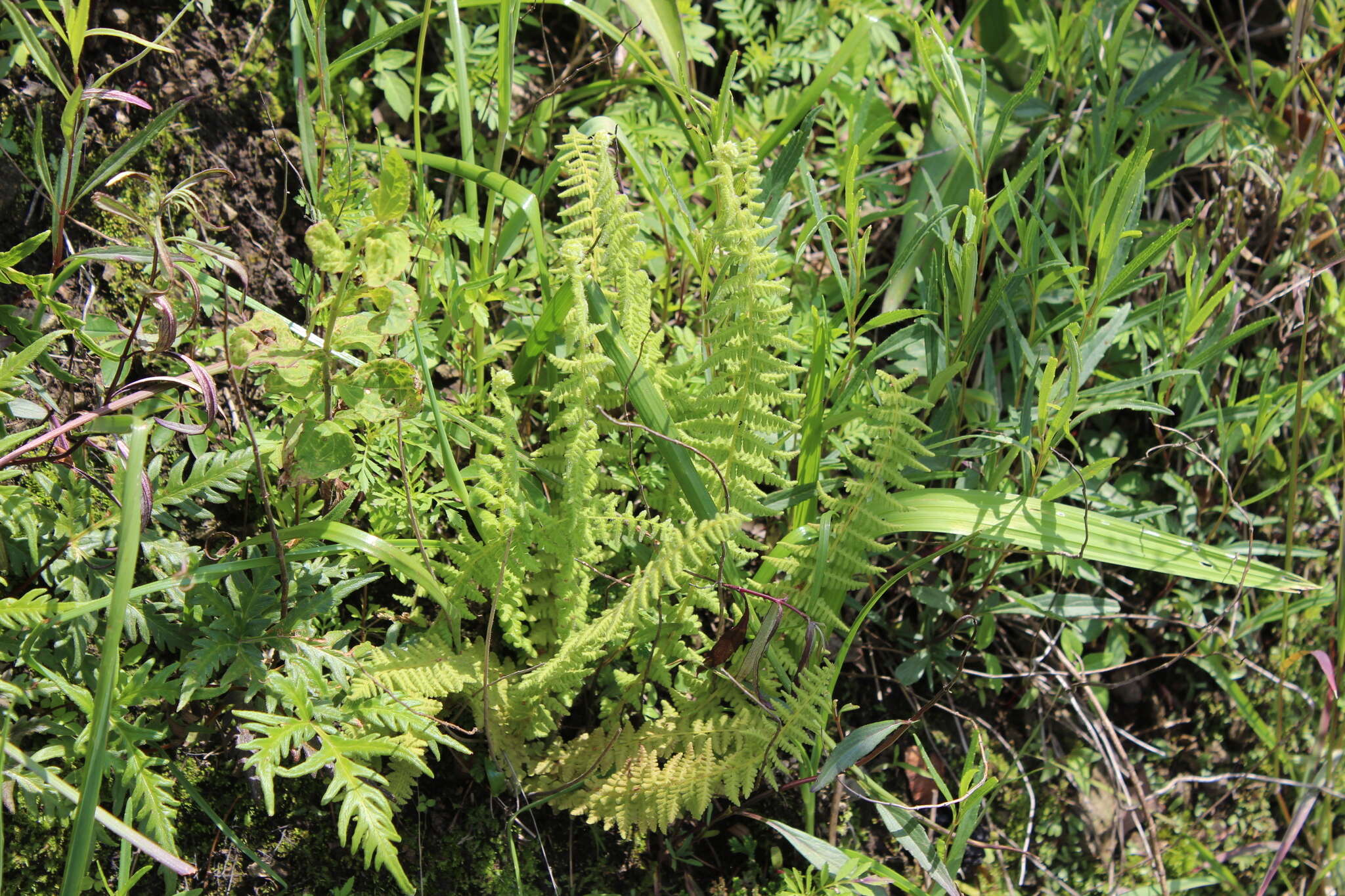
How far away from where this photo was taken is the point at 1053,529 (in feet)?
5.49

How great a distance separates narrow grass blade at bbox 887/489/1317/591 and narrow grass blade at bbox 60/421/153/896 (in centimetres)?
111

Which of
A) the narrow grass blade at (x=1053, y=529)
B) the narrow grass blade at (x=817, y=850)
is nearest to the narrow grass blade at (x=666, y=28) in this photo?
the narrow grass blade at (x=1053, y=529)

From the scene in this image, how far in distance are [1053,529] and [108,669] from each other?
145cm

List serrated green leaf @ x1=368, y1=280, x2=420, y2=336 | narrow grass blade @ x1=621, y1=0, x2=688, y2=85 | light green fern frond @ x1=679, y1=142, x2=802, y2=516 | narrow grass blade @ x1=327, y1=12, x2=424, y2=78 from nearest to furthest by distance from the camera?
serrated green leaf @ x1=368, y1=280, x2=420, y2=336 → light green fern frond @ x1=679, y1=142, x2=802, y2=516 → narrow grass blade @ x1=327, y1=12, x2=424, y2=78 → narrow grass blade @ x1=621, y1=0, x2=688, y2=85

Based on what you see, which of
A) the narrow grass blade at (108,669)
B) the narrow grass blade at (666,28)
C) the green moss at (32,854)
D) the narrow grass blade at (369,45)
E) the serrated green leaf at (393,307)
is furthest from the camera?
the narrow grass blade at (666,28)

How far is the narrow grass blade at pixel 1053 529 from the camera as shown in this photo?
163 cm

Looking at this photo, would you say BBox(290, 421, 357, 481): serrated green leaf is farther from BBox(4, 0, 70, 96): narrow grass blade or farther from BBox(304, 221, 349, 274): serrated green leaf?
BBox(4, 0, 70, 96): narrow grass blade

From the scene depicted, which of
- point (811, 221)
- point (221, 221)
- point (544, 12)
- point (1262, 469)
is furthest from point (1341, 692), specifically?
point (221, 221)

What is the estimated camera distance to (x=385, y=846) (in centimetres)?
117

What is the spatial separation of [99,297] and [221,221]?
0.26m

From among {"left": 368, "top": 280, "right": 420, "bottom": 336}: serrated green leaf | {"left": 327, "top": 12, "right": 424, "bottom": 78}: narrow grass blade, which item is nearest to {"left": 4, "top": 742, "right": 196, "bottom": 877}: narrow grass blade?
{"left": 368, "top": 280, "right": 420, "bottom": 336}: serrated green leaf

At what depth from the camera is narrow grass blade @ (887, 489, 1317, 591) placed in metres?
1.63

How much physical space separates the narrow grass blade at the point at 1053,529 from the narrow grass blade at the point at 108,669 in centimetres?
111

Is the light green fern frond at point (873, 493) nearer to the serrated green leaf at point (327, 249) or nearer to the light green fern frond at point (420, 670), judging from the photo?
the light green fern frond at point (420, 670)
